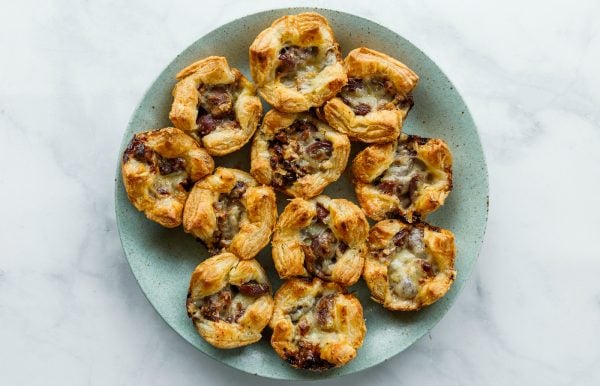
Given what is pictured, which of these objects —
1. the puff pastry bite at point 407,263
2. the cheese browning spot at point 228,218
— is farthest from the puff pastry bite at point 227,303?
the puff pastry bite at point 407,263

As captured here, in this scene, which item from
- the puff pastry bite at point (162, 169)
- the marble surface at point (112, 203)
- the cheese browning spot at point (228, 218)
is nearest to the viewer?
the puff pastry bite at point (162, 169)

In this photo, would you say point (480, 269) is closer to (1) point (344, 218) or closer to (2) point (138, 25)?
(1) point (344, 218)

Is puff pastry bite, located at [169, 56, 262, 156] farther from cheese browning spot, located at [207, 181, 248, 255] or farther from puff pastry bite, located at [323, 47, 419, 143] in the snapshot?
puff pastry bite, located at [323, 47, 419, 143]

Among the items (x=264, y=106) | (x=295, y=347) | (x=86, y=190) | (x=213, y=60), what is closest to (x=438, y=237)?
(x=295, y=347)

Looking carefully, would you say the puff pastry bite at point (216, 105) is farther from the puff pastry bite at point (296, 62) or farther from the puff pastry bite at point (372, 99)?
the puff pastry bite at point (372, 99)

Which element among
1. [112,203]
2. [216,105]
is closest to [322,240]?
[216,105]

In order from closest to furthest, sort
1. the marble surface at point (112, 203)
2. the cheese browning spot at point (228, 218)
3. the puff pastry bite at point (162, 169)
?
the puff pastry bite at point (162, 169)
the cheese browning spot at point (228, 218)
the marble surface at point (112, 203)
